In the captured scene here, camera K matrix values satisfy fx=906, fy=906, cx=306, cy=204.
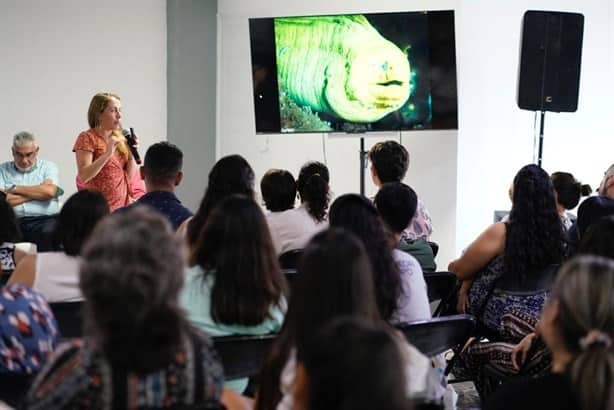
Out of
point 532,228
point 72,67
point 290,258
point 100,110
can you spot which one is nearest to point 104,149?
point 100,110

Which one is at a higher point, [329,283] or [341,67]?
[341,67]

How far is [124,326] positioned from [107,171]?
3825 millimetres

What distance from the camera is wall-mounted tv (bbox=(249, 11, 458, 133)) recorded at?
662 cm

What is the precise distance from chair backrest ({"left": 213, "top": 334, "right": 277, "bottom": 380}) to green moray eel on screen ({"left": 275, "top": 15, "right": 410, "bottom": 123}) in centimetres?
424

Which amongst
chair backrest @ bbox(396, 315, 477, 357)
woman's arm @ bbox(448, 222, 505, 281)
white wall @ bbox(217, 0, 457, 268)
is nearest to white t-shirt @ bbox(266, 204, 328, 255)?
woman's arm @ bbox(448, 222, 505, 281)

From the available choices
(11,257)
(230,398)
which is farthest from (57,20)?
(230,398)

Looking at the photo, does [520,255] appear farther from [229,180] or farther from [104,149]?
[104,149]

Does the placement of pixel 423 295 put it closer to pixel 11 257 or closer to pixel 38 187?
pixel 11 257

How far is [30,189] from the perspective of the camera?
6078mm

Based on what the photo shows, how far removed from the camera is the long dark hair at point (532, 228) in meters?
3.57

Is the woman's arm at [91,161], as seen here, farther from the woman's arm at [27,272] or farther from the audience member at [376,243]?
the audience member at [376,243]

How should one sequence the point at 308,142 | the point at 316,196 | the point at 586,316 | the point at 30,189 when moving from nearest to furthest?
the point at 586,316 → the point at 316,196 → the point at 30,189 → the point at 308,142

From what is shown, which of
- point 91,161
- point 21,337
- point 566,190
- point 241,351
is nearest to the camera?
point 21,337

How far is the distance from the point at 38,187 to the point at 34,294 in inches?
157
